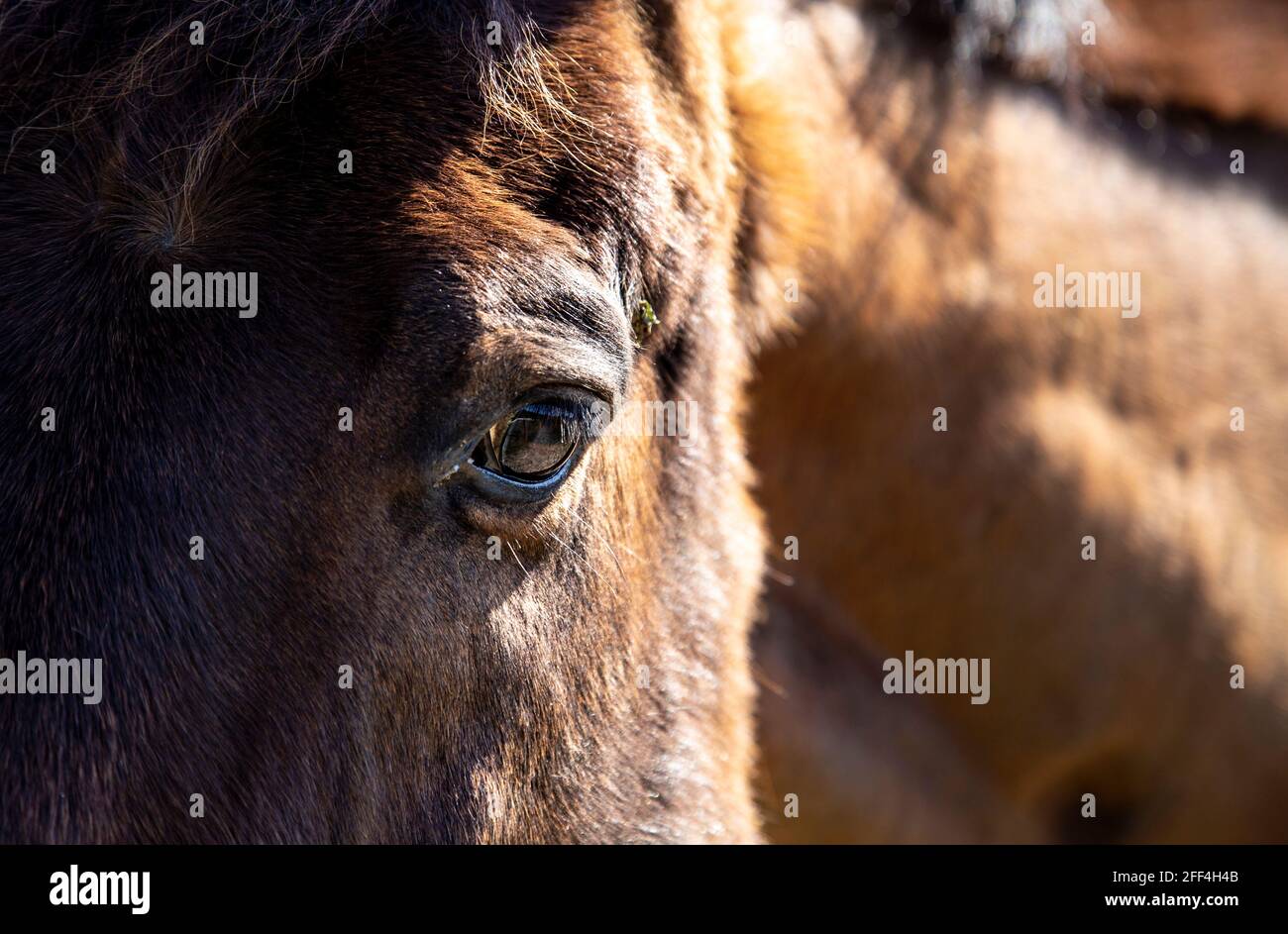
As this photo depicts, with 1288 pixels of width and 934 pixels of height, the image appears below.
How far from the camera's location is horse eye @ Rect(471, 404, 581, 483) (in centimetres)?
148

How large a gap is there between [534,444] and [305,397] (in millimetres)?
289

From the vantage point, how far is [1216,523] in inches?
116

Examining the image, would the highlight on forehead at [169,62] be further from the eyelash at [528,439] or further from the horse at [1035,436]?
the horse at [1035,436]

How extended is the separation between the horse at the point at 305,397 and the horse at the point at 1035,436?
1.26 meters

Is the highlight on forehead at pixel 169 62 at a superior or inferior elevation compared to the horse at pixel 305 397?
superior

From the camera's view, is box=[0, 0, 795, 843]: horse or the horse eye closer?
box=[0, 0, 795, 843]: horse

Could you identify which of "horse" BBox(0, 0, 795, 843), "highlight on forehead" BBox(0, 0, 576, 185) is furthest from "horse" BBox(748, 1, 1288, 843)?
"highlight on forehead" BBox(0, 0, 576, 185)

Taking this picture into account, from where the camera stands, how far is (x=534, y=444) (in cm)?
151

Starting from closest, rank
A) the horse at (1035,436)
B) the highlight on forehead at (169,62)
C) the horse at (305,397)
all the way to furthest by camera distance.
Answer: the horse at (305,397) < the highlight on forehead at (169,62) < the horse at (1035,436)

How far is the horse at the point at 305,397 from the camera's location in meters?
1.32

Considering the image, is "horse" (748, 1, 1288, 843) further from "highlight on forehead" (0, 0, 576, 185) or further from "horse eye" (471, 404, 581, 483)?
"highlight on forehead" (0, 0, 576, 185)

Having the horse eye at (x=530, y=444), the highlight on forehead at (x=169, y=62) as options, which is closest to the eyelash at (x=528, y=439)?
the horse eye at (x=530, y=444)

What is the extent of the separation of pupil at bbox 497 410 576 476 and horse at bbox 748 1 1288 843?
4.32ft

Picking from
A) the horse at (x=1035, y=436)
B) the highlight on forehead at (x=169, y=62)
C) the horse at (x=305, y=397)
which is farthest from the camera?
the horse at (x=1035, y=436)
